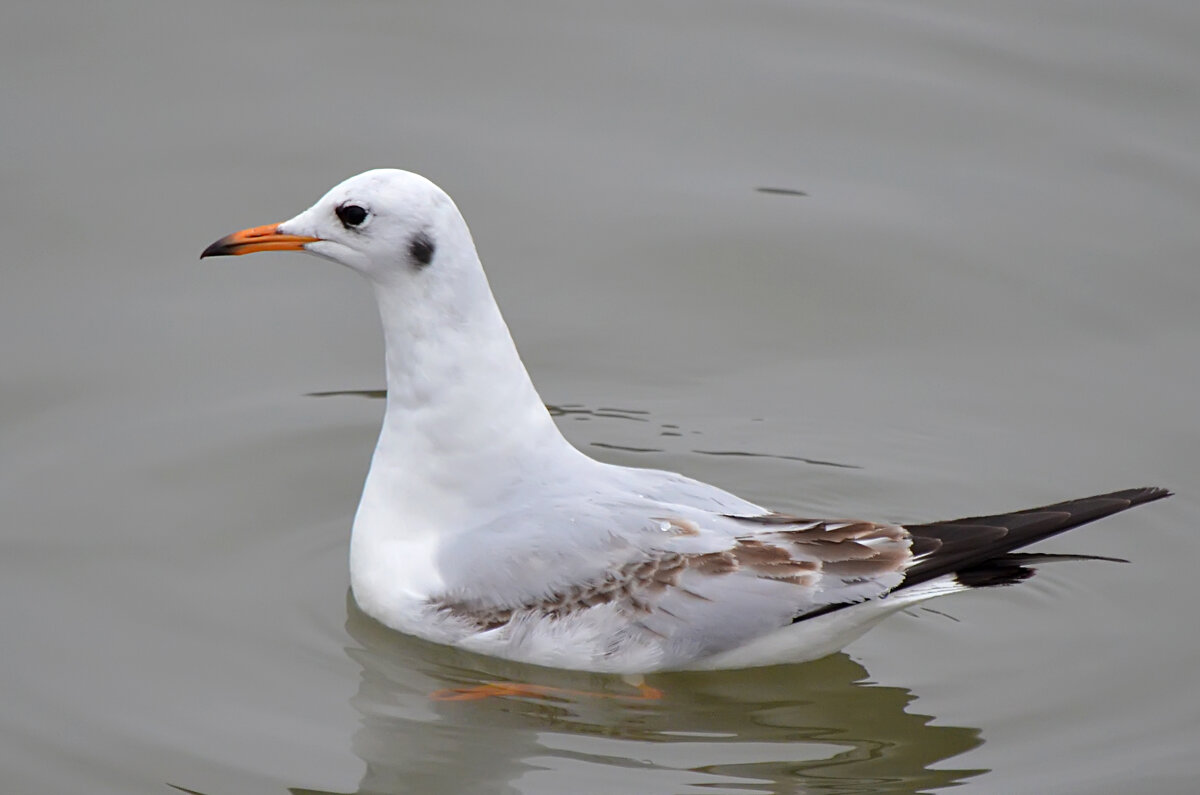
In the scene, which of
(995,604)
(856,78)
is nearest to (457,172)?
(856,78)

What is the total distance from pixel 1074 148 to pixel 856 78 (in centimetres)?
141

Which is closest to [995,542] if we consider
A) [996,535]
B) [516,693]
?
[996,535]

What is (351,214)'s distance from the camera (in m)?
6.74

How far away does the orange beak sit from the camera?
6871 millimetres

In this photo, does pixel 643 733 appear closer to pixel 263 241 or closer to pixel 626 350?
pixel 263 241

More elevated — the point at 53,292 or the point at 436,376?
the point at 53,292

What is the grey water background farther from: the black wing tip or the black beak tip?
the black beak tip

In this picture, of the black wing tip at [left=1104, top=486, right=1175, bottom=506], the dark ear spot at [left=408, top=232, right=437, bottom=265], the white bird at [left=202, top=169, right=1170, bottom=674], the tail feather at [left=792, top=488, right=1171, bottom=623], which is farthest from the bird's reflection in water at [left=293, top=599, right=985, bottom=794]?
the dark ear spot at [left=408, top=232, right=437, bottom=265]

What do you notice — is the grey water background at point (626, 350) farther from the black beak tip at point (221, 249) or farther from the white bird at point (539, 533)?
the black beak tip at point (221, 249)

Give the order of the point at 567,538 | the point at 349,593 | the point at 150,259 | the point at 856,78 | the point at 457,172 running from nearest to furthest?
the point at 567,538
the point at 349,593
the point at 150,259
the point at 457,172
the point at 856,78

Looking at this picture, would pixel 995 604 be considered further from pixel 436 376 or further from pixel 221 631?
pixel 221 631

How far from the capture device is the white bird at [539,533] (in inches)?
256

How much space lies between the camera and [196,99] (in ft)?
35.4

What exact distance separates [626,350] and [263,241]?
9.09 feet
